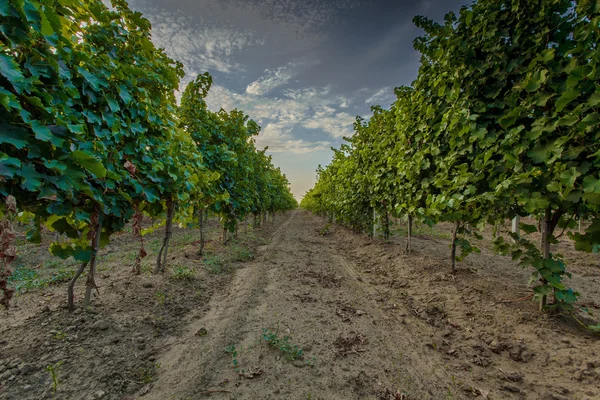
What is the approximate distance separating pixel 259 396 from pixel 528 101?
184 inches

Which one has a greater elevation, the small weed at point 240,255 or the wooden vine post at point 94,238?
the wooden vine post at point 94,238

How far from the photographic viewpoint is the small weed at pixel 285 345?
279 cm

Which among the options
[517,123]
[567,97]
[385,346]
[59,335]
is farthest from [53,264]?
[567,97]

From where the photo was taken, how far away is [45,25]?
1822 mm

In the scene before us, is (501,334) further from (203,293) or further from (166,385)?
(203,293)

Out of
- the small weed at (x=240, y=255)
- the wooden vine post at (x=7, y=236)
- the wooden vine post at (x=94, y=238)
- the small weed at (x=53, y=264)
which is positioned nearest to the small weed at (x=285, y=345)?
the wooden vine post at (x=94, y=238)

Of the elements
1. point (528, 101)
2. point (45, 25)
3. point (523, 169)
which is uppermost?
point (528, 101)

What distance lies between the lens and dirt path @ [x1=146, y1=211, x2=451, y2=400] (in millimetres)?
2350

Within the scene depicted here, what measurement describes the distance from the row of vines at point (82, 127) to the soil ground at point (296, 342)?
2.89 feet

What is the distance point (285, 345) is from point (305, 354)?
25 centimetres

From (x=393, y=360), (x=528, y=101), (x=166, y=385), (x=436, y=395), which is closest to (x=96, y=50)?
(x=166, y=385)

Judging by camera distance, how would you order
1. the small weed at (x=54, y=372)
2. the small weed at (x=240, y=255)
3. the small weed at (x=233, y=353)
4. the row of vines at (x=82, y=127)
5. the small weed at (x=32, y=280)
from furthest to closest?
the small weed at (x=240, y=255) → the small weed at (x=32, y=280) → the small weed at (x=233, y=353) → the small weed at (x=54, y=372) → the row of vines at (x=82, y=127)

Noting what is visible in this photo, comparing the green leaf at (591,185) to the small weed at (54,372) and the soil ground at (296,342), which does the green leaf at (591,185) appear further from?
the small weed at (54,372)

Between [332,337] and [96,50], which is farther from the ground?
[96,50]
